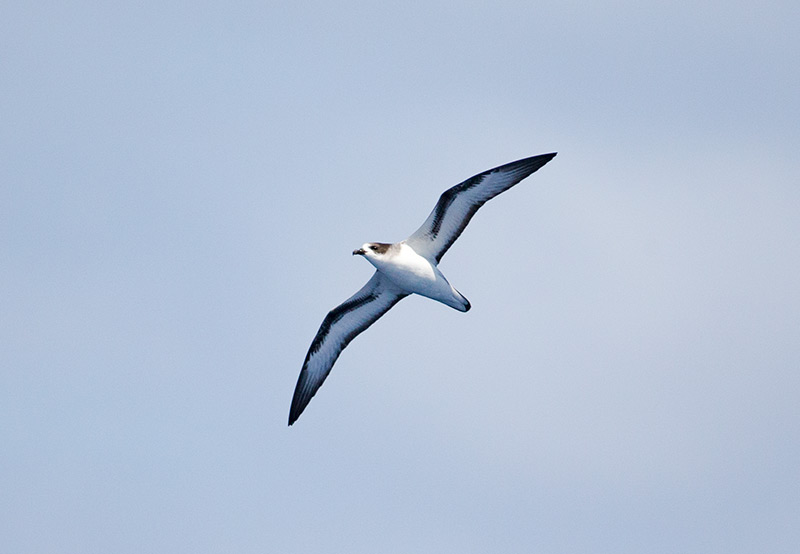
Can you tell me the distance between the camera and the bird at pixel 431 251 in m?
29.4

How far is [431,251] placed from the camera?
1195 inches

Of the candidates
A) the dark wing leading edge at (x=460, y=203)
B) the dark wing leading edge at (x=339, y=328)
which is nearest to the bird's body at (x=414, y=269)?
the dark wing leading edge at (x=460, y=203)

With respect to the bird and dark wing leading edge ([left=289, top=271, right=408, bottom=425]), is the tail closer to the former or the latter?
the bird

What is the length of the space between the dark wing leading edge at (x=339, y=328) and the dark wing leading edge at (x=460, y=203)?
1.74 meters

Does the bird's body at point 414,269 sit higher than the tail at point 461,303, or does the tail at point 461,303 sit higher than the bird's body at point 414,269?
the bird's body at point 414,269

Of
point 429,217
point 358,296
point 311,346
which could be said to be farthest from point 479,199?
point 311,346

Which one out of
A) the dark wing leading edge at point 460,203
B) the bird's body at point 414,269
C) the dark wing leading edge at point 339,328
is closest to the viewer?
the dark wing leading edge at point 460,203

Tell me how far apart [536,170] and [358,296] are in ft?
19.9

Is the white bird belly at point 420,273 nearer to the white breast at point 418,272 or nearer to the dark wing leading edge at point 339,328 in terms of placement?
the white breast at point 418,272

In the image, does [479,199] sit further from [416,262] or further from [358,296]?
[358,296]

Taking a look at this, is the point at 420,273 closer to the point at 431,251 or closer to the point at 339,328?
the point at 431,251

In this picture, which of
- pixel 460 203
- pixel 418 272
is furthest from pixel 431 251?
pixel 460 203

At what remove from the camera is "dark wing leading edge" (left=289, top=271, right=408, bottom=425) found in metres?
32.0

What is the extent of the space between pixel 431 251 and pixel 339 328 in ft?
13.4
